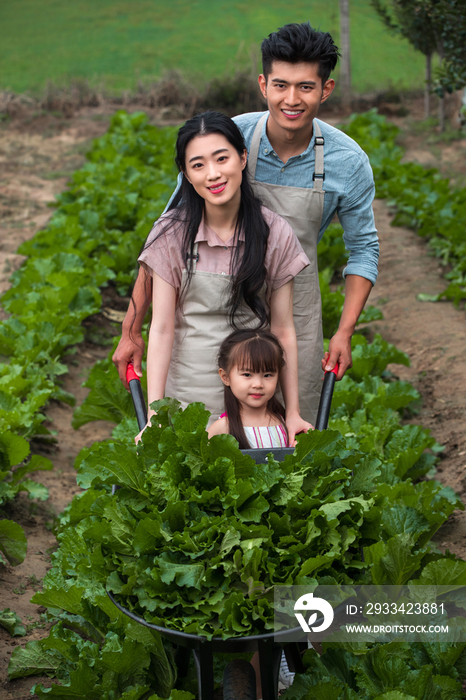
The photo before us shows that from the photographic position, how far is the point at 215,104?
16.8m

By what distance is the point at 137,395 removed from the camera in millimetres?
3119

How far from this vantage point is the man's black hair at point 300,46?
2926mm

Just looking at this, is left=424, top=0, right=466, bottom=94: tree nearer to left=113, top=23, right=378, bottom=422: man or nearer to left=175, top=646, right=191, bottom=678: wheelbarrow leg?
left=113, top=23, right=378, bottom=422: man

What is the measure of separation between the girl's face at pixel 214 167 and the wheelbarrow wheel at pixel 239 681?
170cm

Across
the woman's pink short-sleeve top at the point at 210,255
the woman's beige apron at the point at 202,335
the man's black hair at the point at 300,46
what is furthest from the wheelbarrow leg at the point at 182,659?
the man's black hair at the point at 300,46

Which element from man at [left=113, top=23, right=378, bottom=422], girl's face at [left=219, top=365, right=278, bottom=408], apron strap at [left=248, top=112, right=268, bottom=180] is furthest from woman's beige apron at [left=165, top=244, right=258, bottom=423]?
apron strap at [left=248, top=112, right=268, bottom=180]

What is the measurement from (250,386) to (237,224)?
67 centimetres

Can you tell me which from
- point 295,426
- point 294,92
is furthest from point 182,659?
point 294,92

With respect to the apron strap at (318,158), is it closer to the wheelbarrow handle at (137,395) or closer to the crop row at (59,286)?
the wheelbarrow handle at (137,395)

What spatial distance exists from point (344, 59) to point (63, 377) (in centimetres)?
1376

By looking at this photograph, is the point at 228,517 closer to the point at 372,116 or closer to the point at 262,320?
the point at 262,320

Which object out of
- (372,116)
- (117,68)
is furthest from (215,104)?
(117,68)

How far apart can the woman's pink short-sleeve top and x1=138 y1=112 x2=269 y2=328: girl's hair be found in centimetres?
2

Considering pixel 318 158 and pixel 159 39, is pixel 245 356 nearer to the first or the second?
pixel 318 158
